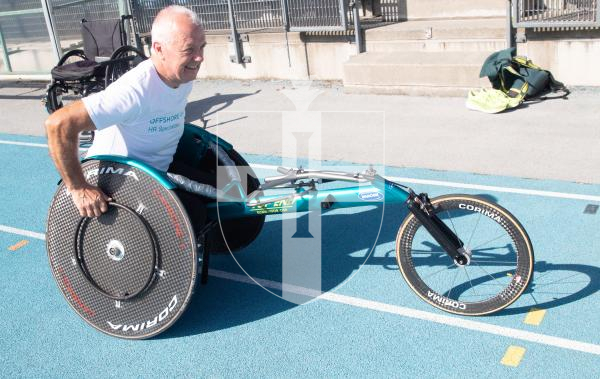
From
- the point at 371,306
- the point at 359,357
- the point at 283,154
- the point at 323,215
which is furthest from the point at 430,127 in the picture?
the point at 359,357

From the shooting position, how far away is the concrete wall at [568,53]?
9.32m

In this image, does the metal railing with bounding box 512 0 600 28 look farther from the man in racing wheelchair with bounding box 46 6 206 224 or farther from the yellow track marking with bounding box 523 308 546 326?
the man in racing wheelchair with bounding box 46 6 206 224

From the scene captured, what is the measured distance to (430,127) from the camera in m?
8.57

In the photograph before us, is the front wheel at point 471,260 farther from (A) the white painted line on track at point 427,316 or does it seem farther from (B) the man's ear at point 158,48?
(B) the man's ear at point 158,48

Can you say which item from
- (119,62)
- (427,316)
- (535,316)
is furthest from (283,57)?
(535,316)

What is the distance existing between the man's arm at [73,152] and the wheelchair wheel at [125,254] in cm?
11

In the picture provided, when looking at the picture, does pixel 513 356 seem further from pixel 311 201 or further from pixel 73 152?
pixel 73 152

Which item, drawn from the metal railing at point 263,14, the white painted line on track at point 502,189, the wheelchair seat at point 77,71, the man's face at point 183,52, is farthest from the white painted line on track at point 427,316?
the metal railing at point 263,14

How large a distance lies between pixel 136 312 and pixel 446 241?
207cm

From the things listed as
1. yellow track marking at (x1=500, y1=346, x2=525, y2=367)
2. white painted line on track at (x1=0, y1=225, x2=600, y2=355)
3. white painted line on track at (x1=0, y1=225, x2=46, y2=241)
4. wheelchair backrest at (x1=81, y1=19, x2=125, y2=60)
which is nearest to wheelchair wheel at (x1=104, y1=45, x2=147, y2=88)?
wheelchair backrest at (x1=81, y1=19, x2=125, y2=60)

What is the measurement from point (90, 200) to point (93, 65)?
5.72m

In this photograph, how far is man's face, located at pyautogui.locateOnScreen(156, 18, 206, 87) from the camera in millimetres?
4281

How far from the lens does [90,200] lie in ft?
14.6

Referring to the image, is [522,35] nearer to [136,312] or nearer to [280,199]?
[280,199]
